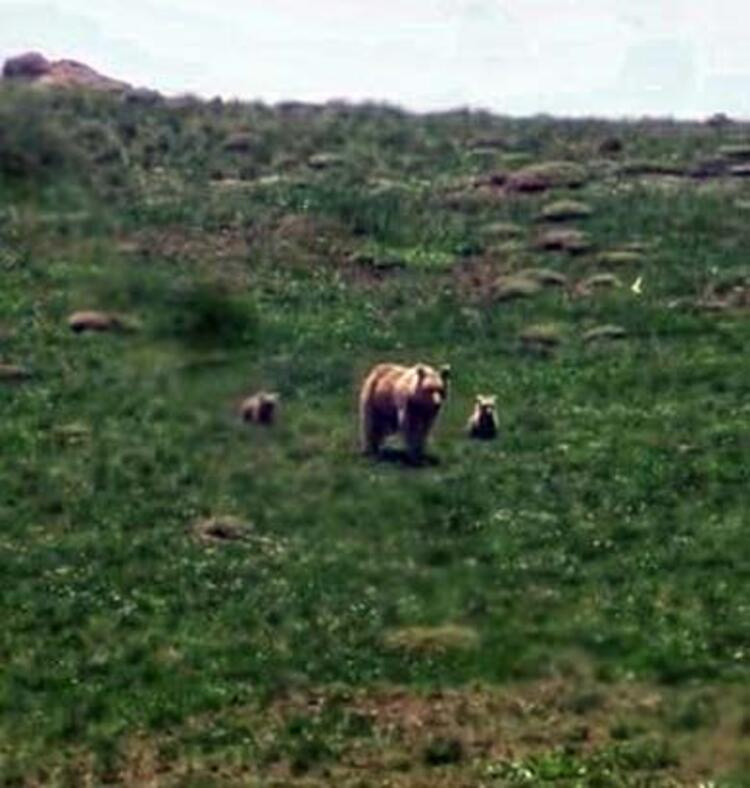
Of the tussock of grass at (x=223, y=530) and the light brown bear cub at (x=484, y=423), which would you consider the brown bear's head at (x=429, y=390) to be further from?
the tussock of grass at (x=223, y=530)

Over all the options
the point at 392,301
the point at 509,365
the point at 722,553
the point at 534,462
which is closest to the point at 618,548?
the point at 722,553

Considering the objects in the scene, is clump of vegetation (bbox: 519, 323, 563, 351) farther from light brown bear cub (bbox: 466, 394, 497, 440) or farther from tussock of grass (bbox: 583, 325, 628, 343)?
light brown bear cub (bbox: 466, 394, 497, 440)

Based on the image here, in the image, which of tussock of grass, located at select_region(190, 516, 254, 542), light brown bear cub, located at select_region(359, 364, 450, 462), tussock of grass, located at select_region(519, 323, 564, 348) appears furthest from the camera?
tussock of grass, located at select_region(519, 323, 564, 348)

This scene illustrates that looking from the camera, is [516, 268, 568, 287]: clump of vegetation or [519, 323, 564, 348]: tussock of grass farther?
[516, 268, 568, 287]: clump of vegetation

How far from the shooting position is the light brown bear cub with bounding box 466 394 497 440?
30203mm

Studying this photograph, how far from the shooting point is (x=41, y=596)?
23.0 meters

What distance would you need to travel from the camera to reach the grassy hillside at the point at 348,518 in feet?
60.7

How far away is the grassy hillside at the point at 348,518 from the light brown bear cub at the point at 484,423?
0.25m

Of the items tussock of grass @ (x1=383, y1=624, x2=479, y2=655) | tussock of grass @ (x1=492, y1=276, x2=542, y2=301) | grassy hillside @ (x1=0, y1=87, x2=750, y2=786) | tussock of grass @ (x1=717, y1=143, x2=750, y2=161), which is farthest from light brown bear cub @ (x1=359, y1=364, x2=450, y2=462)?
tussock of grass @ (x1=717, y1=143, x2=750, y2=161)

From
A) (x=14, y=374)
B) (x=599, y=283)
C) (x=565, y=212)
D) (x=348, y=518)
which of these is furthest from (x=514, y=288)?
(x=348, y=518)

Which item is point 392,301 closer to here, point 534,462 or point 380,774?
point 534,462

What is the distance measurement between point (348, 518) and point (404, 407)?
5074 mm

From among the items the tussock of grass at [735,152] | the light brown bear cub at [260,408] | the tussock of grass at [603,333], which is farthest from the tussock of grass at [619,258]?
the light brown bear cub at [260,408]

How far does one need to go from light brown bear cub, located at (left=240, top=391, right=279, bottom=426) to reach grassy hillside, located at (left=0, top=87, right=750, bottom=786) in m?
0.25
